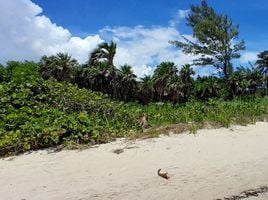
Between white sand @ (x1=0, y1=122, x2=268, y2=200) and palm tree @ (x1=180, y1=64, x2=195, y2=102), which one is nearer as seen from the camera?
white sand @ (x1=0, y1=122, x2=268, y2=200)

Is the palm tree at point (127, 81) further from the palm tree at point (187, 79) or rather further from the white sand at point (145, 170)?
the white sand at point (145, 170)

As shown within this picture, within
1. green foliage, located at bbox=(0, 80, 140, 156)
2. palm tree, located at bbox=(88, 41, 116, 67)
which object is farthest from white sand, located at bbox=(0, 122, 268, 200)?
palm tree, located at bbox=(88, 41, 116, 67)

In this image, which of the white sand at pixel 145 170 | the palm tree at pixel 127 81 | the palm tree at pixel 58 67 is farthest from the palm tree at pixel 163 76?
the white sand at pixel 145 170

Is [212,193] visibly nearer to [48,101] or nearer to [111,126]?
[111,126]

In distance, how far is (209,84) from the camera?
4944 cm

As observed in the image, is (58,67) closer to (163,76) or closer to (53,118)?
(163,76)

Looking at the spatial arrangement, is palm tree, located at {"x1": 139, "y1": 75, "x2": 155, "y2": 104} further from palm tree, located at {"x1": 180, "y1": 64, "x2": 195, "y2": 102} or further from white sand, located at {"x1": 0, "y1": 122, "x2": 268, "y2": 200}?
white sand, located at {"x1": 0, "y1": 122, "x2": 268, "y2": 200}

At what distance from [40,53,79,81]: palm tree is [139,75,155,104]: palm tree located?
7246 mm

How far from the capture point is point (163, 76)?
48.5m

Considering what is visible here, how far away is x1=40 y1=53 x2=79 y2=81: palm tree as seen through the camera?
45.0 metres

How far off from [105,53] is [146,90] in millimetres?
6799

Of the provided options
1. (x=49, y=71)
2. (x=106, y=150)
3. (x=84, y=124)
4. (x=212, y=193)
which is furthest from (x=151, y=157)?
(x=49, y=71)

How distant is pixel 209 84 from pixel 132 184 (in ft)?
133

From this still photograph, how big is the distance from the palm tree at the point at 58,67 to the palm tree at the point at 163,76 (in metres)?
8.16
